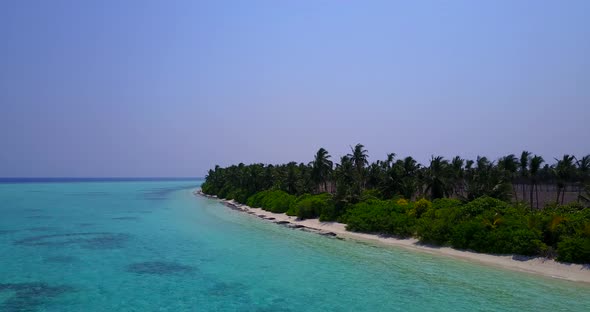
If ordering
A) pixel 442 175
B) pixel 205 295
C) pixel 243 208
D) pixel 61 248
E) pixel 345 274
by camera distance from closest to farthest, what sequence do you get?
1. pixel 205 295
2. pixel 345 274
3. pixel 61 248
4. pixel 442 175
5. pixel 243 208

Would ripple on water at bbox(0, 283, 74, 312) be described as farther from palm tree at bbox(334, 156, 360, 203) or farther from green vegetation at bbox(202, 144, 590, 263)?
A: palm tree at bbox(334, 156, 360, 203)

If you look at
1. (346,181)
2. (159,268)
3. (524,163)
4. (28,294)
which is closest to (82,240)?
(159,268)

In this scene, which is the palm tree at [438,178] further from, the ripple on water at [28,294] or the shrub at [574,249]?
the ripple on water at [28,294]

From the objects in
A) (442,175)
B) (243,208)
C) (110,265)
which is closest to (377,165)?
(442,175)

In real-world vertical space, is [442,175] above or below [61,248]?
above

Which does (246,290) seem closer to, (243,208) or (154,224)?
(154,224)

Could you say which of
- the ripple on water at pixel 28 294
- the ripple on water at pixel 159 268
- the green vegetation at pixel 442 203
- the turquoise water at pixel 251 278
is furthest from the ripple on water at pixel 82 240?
the green vegetation at pixel 442 203

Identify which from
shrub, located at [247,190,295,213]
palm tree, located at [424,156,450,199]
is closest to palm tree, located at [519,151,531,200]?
palm tree, located at [424,156,450,199]
